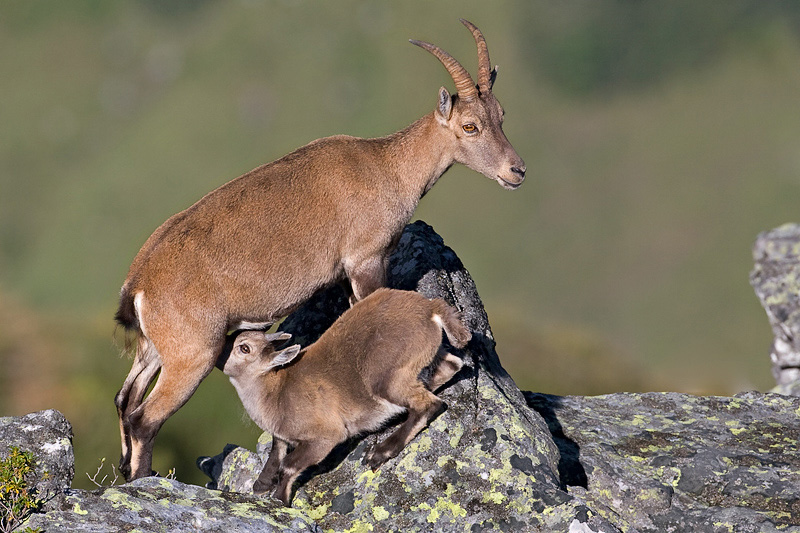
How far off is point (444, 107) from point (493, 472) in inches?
162

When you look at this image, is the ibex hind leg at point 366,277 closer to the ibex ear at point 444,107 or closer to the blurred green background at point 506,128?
the ibex ear at point 444,107

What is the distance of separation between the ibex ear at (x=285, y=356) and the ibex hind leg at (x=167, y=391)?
0.53 metres

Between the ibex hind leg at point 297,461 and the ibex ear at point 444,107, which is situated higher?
the ibex ear at point 444,107

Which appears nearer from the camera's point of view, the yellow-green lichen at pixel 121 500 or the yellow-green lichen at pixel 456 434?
the yellow-green lichen at pixel 121 500

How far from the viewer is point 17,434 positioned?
6.59 meters

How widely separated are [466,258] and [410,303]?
83.0 m

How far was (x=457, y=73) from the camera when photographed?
9766 mm

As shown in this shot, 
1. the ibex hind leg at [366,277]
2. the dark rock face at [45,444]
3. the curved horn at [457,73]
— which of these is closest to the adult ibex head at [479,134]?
the curved horn at [457,73]

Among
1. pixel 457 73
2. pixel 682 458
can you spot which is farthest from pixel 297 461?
pixel 457 73

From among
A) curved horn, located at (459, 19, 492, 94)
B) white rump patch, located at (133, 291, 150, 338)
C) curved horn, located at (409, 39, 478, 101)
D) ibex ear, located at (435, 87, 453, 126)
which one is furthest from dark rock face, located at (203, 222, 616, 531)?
curved horn, located at (459, 19, 492, 94)

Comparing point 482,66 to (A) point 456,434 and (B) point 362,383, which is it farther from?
(A) point 456,434

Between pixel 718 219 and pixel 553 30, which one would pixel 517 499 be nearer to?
pixel 718 219

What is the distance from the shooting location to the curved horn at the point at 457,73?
970 centimetres

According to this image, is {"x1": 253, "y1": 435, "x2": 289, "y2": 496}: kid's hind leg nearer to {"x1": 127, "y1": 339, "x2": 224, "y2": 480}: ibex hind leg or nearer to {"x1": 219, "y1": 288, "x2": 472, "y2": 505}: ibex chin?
{"x1": 219, "y1": 288, "x2": 472, "y2": 505}: ibex chin
